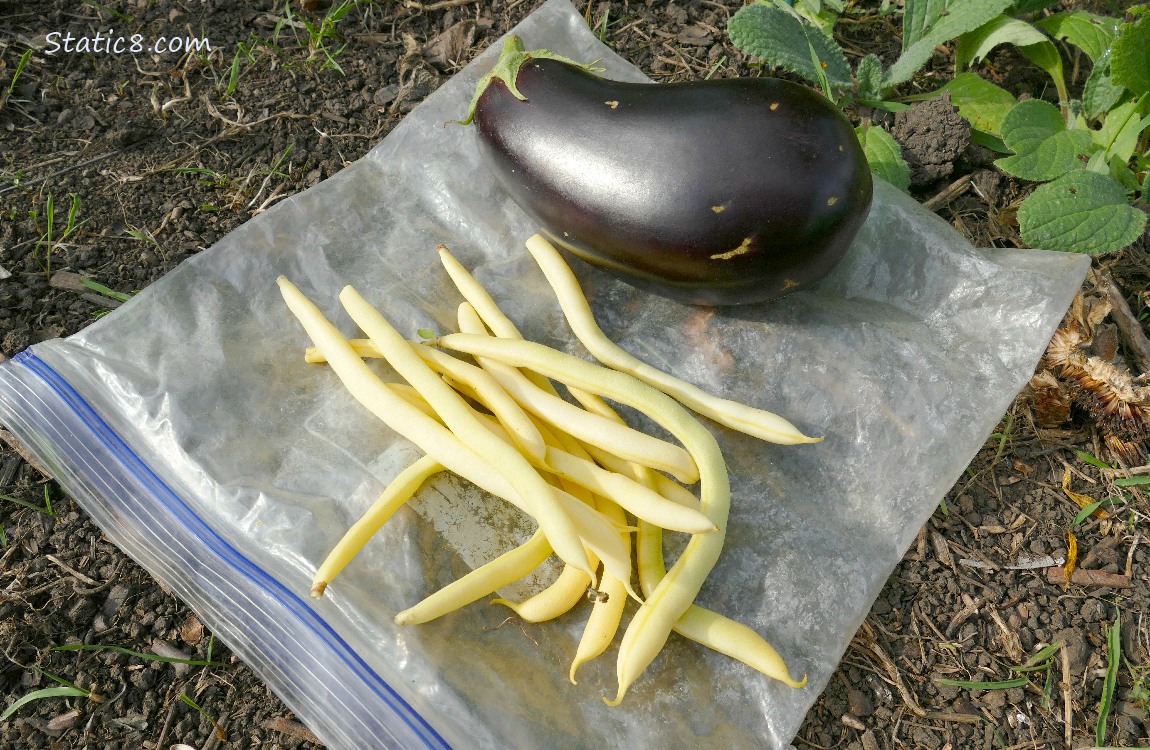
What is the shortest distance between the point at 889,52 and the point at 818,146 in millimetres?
1515

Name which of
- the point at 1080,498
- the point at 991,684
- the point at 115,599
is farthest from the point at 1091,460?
the point at 115,599

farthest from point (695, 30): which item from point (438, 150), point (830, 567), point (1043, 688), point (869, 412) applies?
point (1043, 688)

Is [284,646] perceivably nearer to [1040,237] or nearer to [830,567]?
[830,567]

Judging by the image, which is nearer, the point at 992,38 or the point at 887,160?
the point at 887,160

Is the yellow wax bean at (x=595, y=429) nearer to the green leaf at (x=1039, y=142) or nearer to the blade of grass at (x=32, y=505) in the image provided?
the blade of grass at (x=32, y=505)

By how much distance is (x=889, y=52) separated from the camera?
377 cm

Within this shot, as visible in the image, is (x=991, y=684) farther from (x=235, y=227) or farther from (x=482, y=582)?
(x=235, y=227)

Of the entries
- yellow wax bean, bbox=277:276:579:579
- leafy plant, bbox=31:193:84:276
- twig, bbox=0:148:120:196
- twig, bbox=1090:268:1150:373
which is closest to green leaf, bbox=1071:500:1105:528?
twig, bbox=1090:268:1150:373

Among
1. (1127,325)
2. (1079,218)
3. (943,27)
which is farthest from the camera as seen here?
(943,27)

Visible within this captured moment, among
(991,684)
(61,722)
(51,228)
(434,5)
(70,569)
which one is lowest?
(61,722)

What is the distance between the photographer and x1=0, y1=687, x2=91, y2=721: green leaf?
247 cm

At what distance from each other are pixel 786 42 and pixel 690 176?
3.72 ft

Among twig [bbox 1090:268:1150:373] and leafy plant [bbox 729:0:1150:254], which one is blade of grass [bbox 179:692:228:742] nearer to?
leafy plant [bbox 729:0:1150:254]

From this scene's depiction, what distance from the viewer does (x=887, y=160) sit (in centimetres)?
326
